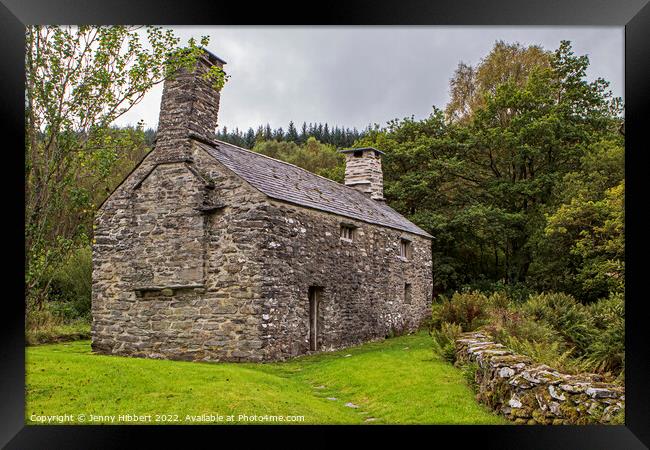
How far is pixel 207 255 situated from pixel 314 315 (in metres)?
3.09

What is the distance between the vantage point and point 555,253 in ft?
58.1

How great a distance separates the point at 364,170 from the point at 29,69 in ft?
51.2

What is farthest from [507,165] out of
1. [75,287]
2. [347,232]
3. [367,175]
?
[75,287]

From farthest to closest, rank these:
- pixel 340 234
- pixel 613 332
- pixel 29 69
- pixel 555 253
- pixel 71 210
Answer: pixel 555 253 < pixel 340 234 < pixel 613 332 < pixel 71 210 < pixel 29 69

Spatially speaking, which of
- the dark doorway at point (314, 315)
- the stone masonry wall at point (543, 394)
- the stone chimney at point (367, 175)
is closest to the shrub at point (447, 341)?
the stone masonry wall at point (543, 394)

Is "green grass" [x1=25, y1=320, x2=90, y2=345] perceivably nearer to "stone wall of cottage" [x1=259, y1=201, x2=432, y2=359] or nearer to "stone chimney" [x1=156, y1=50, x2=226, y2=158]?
"stone chimney" [x1=156, y1=50, x2=226, y2=158]

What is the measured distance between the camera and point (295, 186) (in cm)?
1400

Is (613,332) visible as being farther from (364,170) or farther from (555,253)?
(364,170)

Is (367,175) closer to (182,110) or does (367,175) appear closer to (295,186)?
(295,186)

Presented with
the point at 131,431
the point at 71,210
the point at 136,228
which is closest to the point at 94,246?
the point at 136,228

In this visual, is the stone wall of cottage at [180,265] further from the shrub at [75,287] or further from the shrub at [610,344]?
the shrub at [610,344]

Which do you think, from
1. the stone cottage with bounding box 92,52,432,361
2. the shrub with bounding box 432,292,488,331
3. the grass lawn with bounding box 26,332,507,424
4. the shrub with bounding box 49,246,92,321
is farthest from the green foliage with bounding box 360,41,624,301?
the shrub with bounding box 49,246,92,321

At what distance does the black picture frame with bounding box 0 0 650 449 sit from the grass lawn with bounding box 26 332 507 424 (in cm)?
41

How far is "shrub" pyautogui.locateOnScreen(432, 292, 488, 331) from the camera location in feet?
38.5
